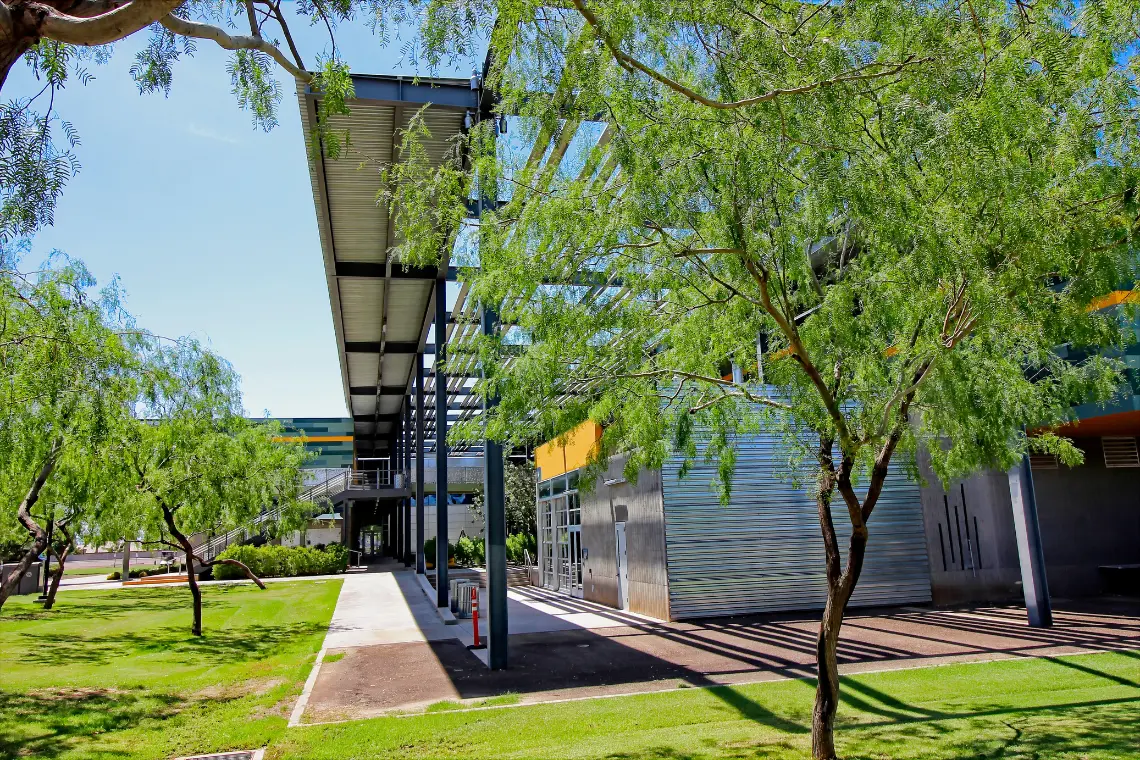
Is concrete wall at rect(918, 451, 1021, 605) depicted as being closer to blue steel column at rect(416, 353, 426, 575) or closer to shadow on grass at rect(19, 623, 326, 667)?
shadow on grass at rect(19, 623, 326, 667)

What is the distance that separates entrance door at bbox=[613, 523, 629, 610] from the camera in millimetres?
18719

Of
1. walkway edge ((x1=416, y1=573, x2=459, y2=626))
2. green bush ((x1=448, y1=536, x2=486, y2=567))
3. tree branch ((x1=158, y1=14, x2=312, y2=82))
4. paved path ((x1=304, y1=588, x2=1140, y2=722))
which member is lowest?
paved path ((x1=304, y1=588, x2=1140, y2=722))

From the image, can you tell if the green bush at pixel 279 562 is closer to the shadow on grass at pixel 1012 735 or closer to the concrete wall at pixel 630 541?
the concrete wall at pixel 630 541

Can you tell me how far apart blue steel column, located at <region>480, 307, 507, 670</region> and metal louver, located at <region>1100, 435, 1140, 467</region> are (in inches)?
635

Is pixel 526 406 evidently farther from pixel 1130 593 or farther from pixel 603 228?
pixel 1130 593

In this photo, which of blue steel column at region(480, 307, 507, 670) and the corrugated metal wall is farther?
the corrugated metal wall

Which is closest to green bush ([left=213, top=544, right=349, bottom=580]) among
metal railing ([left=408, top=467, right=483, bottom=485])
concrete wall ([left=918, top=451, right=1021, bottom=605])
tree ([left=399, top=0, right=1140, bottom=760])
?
metal railing ([left=408, top=467, right=483, bottom=485])

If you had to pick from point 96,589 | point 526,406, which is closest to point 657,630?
point 526,406

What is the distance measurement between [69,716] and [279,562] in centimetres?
2696

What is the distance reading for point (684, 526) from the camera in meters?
16.6

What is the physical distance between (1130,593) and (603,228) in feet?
62.2

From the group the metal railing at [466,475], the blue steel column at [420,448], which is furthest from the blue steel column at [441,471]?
the metal railing at [466,475]

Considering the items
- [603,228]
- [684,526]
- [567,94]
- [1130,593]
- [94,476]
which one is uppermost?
[567,94]

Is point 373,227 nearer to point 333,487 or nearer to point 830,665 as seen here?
point 830,665
